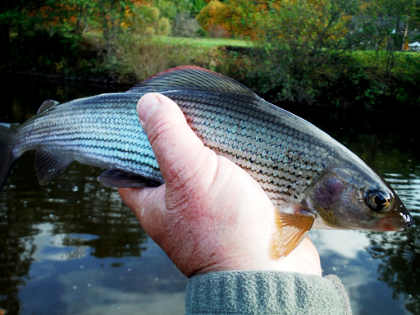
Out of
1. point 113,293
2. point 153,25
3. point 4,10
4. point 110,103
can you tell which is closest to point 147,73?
point 153,25

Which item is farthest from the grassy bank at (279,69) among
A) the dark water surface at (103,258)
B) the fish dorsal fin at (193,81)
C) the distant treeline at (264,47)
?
the fish dorsal fin at (193,81)

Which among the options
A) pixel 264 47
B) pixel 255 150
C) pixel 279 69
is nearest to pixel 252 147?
pixel 255 150

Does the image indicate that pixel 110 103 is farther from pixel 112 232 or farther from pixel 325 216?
pixel 112 232

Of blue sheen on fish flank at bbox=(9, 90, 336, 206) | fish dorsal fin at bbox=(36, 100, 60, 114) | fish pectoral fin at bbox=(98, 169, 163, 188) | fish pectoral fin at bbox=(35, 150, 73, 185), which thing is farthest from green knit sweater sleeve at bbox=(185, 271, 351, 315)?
fish dorsal fin at bbox=(36, 100, 60, 114)

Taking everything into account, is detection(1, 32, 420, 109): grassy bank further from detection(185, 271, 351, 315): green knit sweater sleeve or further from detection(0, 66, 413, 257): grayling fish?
detection(185, 271, 351, 315): green knit sweater sleeve

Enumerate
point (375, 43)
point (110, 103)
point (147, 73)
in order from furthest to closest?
point (147, 73) < point (375, 43) < point (110, 103)

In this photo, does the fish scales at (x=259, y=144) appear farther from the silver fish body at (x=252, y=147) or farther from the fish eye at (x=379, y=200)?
the fish eye at (x=379, y=200)
